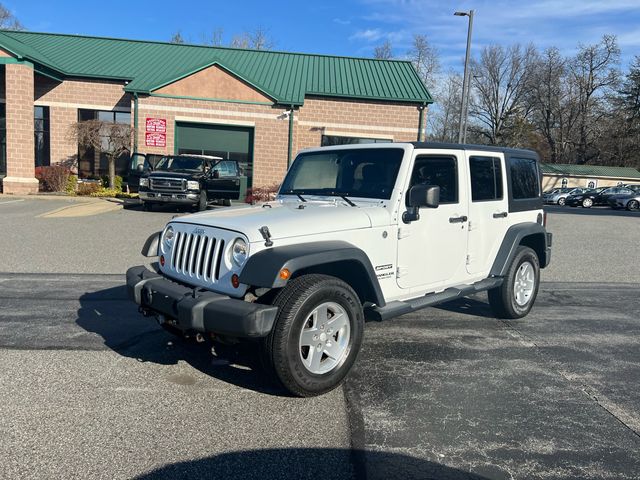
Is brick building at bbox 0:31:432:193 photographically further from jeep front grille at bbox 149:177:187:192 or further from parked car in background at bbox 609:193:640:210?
parked car in background at bbox 609:193:640:210

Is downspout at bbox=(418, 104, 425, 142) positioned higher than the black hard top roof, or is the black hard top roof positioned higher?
downspout at bbox=(418, 104, 425, 142)

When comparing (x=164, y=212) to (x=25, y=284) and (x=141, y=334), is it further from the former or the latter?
(x=141, y=334)

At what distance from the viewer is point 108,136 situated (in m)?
21.0

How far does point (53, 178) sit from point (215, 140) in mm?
6481

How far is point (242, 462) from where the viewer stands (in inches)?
117

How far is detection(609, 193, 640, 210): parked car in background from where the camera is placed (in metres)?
33.7

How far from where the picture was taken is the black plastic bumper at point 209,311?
134 inches

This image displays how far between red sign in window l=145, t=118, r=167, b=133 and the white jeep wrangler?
56.6 feet

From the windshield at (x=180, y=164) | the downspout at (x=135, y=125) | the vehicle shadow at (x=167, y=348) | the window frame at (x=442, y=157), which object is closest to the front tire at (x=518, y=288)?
the window frame at (x=442, y=157)

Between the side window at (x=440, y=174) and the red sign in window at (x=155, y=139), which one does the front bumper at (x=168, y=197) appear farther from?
the side window at (x=440, y=174)

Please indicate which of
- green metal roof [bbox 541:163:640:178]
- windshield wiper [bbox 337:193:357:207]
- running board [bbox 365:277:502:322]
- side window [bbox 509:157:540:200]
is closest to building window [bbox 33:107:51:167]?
windshield wiper [bbox 337:193:357:207]

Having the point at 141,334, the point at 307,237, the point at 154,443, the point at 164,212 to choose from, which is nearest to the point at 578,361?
the point at 307,237

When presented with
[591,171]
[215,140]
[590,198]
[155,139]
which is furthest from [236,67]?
[591,171]

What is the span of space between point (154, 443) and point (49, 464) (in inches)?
22.1
